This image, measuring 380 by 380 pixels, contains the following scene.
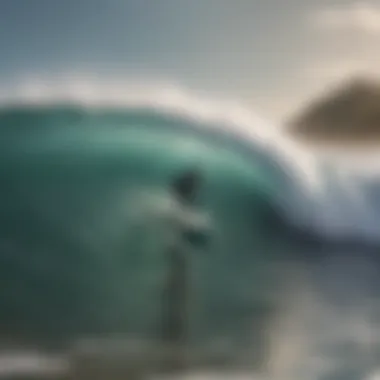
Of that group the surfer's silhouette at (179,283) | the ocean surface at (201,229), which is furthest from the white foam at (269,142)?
the surfer's silhouette at (179,283)

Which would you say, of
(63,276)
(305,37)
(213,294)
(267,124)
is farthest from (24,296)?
(305,37)

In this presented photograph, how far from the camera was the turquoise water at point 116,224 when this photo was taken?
4.14 ft

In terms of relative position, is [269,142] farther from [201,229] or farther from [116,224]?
[116,224]

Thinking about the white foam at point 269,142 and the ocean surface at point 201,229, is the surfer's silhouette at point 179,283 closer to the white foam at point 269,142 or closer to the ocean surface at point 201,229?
the ocean surface at point 201,229

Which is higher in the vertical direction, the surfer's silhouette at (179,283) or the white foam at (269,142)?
the white foam at (269,142)

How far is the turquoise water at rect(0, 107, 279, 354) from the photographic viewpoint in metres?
1.26

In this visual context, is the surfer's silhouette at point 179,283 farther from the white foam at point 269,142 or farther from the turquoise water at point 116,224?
the white foam at point 269,142

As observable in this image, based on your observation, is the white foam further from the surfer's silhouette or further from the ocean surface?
the surfer's silhouette

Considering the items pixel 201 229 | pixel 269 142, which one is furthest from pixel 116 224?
pixel 269 142

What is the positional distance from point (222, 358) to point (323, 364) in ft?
0.54

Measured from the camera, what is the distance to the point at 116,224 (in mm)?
1283

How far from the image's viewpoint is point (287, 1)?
1350 millimetres

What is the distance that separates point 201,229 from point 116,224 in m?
0.14

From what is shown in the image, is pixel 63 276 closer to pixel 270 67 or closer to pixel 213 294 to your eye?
pixel 213 294
